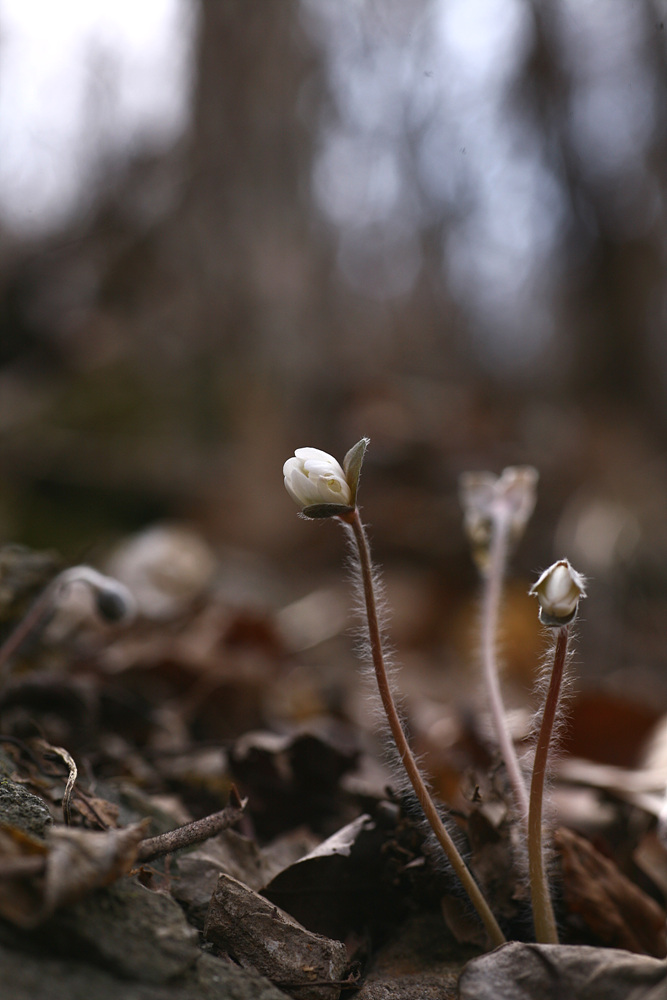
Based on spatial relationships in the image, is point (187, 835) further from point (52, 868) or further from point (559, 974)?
point (559, 974)

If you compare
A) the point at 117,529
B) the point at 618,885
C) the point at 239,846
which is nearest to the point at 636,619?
the point at 117,529

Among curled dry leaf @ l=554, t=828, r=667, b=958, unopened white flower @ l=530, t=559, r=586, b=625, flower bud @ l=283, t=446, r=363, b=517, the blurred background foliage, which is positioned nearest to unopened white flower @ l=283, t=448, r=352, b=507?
flower bud @ l=283, t=446, r=363, b=517

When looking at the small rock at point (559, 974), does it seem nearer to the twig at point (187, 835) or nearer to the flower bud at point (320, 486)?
the twig at point (187, 835)

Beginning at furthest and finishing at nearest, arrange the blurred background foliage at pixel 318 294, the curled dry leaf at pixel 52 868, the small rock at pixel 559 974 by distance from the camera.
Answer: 1. the blurred background foliage at pixel 318 294
2. the small rock at pixel 559 974
3. the curled dry leaf at pixel 52 868

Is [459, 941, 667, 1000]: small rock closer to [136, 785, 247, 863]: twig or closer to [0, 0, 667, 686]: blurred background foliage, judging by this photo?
[136, 785, 247, 863]: twig

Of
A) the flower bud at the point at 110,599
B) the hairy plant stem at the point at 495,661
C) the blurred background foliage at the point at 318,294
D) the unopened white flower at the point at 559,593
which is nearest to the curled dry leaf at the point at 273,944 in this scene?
the hairy plant stem at the point at 495,661
